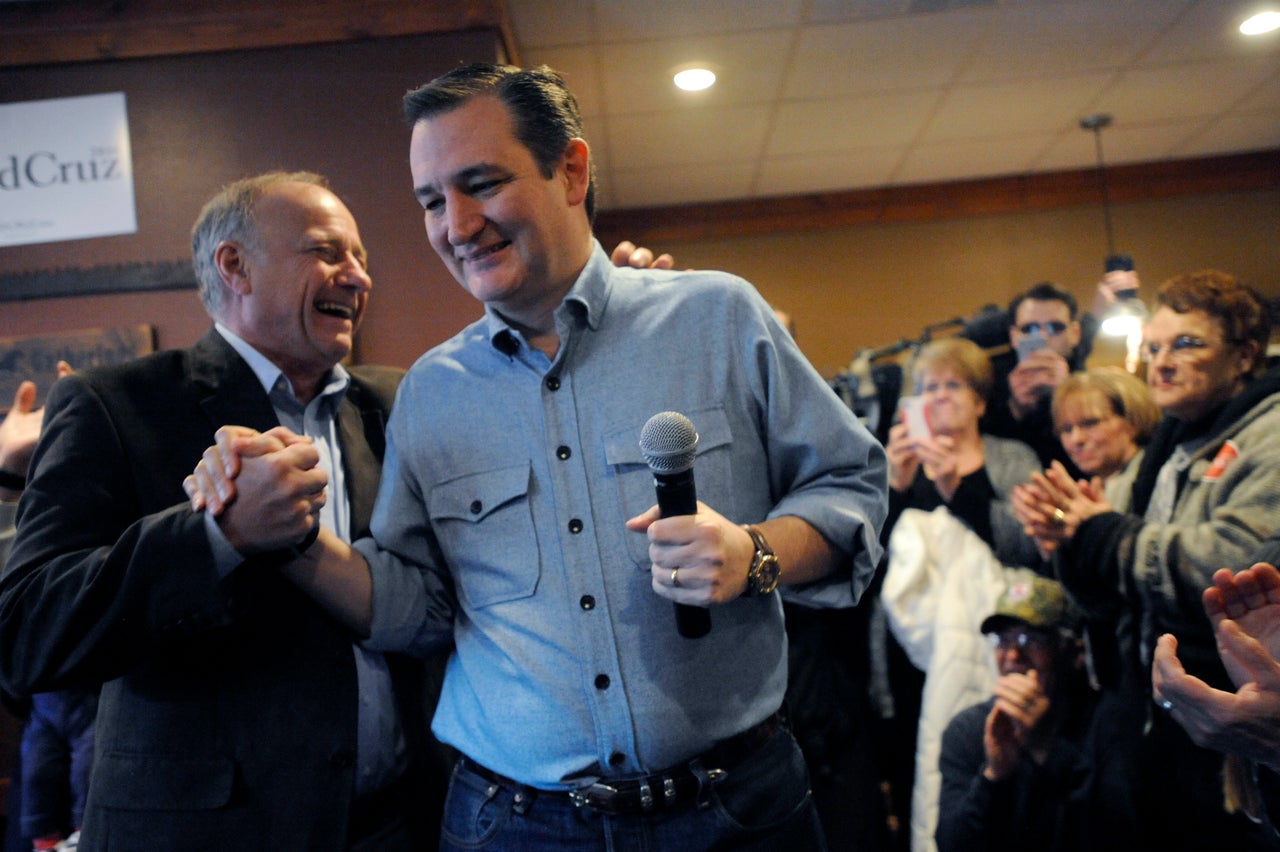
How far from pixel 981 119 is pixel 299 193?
4163mm

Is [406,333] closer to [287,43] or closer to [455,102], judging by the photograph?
[287,43]

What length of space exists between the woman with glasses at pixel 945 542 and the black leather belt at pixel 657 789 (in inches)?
64.4

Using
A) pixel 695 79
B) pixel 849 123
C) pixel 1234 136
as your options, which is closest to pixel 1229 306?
pixel 695 79

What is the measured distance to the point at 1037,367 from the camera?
3.47 meters

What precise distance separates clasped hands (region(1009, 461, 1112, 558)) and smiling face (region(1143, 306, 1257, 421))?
0.30 m

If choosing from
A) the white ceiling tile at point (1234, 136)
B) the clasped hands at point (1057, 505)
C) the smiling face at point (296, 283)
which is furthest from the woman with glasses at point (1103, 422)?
the white ceiling tile at point (1234, 136)

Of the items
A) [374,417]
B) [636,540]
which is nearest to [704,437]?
[636,540]

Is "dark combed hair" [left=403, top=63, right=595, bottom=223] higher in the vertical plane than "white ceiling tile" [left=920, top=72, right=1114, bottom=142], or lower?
lower

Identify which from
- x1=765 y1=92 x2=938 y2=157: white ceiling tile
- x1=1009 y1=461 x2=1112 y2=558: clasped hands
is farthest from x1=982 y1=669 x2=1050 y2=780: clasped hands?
x1=765 y1=92 x2=938 y2=157: white ceiling tile

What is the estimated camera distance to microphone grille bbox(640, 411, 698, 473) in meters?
1.01

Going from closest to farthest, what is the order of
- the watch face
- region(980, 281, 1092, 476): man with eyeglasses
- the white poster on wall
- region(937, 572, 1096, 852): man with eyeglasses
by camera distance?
the watch face < region(937, 572, 1096, 852): man with eyeglasses < the white poster on wall < region(980, 281, 1092, 476): man with eyeglasses

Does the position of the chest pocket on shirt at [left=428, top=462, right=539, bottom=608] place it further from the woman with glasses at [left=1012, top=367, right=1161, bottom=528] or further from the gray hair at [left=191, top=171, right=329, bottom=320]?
the woman with glasses at [left=1012, top=367, right=1161, bottom=528]

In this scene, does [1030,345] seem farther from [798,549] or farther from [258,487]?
[258,487]

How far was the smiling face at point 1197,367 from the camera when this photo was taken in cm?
238
